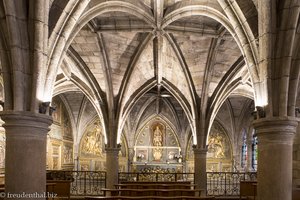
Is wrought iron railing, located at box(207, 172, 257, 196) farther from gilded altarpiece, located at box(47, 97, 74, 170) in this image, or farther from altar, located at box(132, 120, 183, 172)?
gilded altarpiece, located at box(47, 97, 74, 170)

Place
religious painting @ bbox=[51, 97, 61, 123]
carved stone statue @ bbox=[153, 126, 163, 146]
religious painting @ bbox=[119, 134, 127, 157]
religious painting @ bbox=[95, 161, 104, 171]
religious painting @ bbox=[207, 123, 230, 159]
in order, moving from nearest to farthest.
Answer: religious painting @ bbox=[51, 97, 61, 123]
religious painting @ bbox=[95, 161, 104, 171]
religious painting @ bbox=[207, 123, 230, 159]
religious painting @ bbox=[119, 134, 127, 157]
carved stone statue @ bbox=[153, 126, 163, 146]

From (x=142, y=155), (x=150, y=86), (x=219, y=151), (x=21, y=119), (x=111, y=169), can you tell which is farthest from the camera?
(x=142, y=155)

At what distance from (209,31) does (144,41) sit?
2.43 meters

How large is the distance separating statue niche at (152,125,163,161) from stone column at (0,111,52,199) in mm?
18041

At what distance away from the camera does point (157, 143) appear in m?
24.4

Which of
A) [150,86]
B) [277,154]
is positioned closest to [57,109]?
[150,86]

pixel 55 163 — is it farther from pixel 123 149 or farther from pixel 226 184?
pixel 226 184

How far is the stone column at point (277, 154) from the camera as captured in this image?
6535mm

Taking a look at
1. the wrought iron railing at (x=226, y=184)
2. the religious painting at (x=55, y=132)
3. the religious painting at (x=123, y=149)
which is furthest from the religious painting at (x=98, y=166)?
the wrought iron railing at (x=226, y=184)

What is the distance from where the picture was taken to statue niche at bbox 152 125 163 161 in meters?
24.3

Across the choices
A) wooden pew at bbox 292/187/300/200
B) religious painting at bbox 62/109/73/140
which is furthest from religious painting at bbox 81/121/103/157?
wooden pew at bbox 292/187/300/200

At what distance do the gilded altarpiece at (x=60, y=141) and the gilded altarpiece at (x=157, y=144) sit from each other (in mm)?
4249

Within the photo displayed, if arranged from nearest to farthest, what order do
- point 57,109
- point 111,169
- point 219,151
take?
point 111,169 < point 57,109 < point 219,151

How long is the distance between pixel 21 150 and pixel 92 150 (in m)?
17.4
